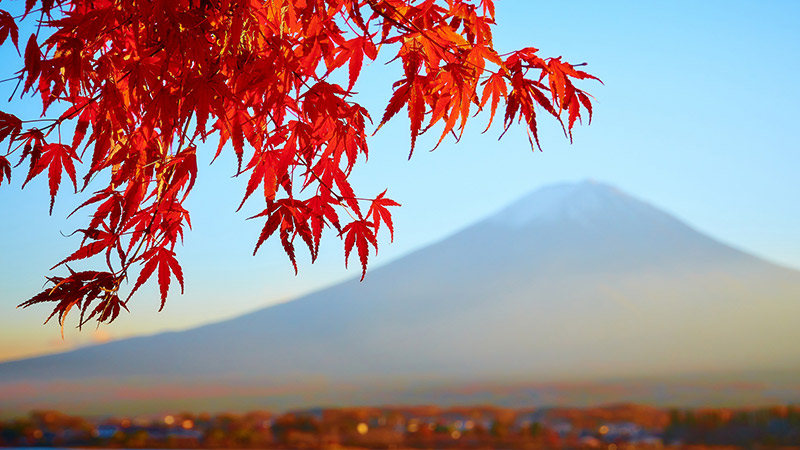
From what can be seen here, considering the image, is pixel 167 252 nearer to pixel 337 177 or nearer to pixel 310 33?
pixel 337 177

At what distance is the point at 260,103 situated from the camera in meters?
1.54

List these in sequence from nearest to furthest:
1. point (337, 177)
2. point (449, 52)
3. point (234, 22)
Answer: point (234, 22), point (449, 52), point (337, 177)

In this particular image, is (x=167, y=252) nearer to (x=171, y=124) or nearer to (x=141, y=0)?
(x=171, y=124)

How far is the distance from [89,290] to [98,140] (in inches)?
13.5

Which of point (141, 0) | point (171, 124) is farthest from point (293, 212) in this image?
point (141, 0)

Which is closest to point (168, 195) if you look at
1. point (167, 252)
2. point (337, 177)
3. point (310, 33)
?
point (167, 252)

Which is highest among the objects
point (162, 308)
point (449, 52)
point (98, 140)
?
point (449, 52)

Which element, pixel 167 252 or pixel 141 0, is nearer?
pixel 141 0

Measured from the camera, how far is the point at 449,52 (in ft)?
4.88

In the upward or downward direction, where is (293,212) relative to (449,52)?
downward

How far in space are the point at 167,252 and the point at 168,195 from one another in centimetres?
14

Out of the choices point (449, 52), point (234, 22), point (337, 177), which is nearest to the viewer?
point (234, 22)

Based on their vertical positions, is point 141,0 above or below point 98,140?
above

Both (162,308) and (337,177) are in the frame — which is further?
(337,177)
